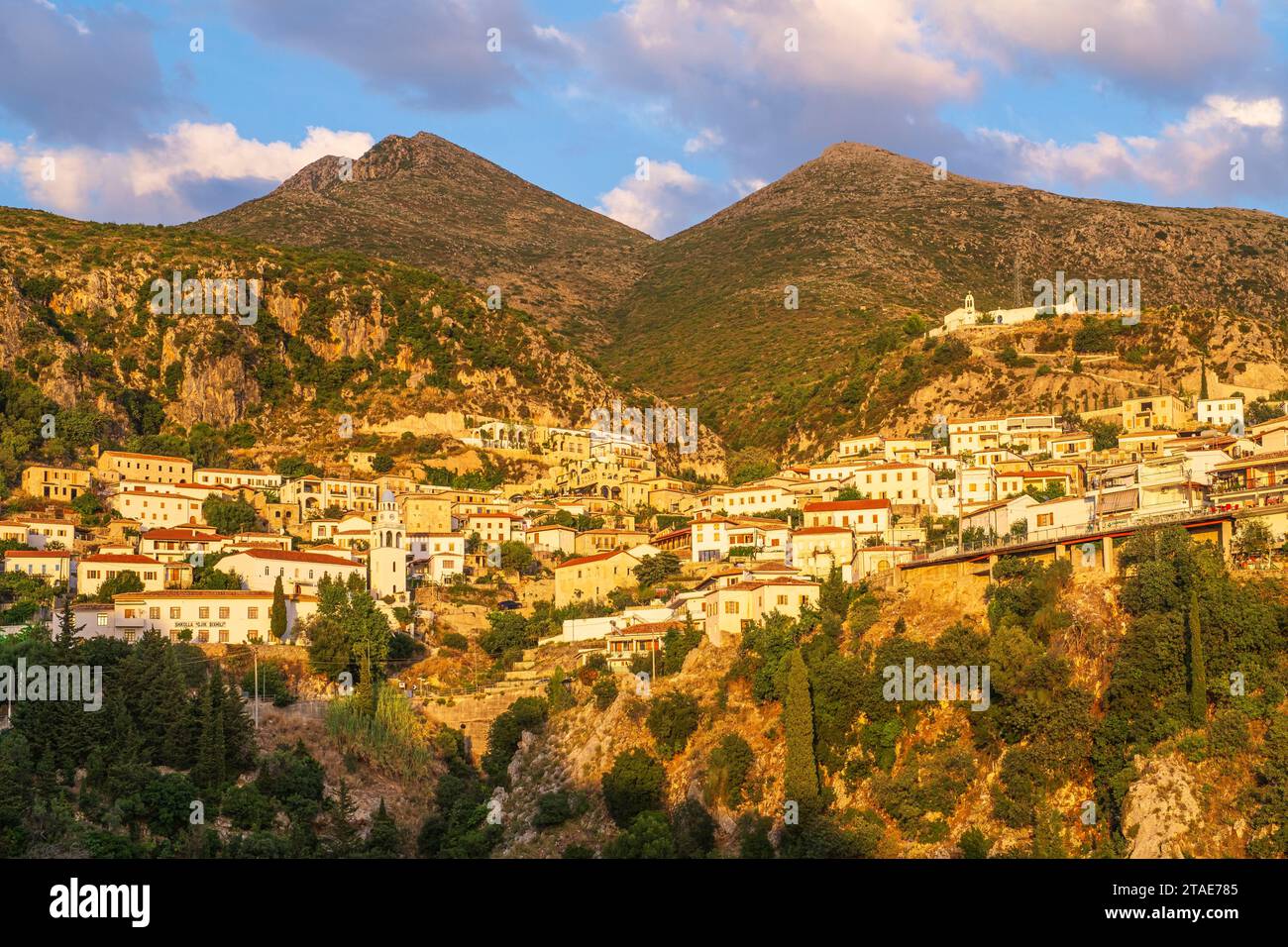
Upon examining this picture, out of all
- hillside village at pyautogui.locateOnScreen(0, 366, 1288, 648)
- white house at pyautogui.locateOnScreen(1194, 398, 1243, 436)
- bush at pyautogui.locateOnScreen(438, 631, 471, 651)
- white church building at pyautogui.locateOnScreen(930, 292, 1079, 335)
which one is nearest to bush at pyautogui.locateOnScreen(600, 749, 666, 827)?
hillside village at pyautogui.locateOnScreen(0, 366, 1288, 648)

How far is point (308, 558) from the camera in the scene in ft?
230

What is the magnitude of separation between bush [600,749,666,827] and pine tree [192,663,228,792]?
43.6ft

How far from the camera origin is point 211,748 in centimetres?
5200

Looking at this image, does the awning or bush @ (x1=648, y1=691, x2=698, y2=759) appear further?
the awning

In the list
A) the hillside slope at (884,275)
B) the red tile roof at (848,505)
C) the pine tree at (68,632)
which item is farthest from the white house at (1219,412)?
the pine tree at (68,632)

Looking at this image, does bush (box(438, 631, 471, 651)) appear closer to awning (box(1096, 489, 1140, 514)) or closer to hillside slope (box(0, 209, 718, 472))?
awning (box(1096, 489, 1140, 514))

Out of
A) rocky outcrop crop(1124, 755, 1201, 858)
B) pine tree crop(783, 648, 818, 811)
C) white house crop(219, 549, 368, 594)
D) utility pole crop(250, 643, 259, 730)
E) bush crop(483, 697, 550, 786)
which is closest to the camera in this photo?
rocky outcrop crop(1124, 755, 1201, 858)

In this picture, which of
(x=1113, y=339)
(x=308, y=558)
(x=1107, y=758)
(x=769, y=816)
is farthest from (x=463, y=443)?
(x=1107, y=758)

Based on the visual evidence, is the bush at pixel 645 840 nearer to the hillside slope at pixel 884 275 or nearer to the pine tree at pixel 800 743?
the pine tree at pixel 800 743

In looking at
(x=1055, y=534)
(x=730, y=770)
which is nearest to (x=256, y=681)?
(x=730, y=770)

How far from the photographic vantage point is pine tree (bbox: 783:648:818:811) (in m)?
45.9

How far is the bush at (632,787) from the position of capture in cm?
5097
